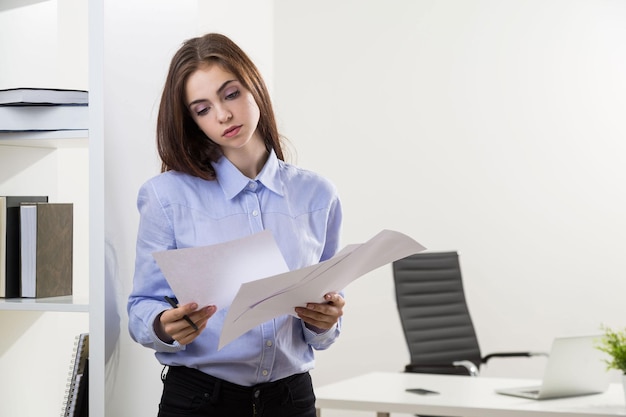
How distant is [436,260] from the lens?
15.0ft

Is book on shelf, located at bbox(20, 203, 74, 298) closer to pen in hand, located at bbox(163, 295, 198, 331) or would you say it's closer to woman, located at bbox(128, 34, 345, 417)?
woman, located at bbox(128, 34, 345, 417)

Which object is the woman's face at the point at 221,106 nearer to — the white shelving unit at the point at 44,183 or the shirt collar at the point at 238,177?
the shirt collar at the point at 238,177

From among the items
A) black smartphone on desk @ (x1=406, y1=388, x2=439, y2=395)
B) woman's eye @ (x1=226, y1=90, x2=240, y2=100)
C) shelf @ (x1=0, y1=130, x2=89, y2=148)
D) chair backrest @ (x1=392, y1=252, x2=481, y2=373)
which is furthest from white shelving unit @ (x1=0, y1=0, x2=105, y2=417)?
chair backrest @ (x1=392, y1=252, x2=481, y2=373)

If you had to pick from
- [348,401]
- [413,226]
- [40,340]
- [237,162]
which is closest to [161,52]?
[237,162]

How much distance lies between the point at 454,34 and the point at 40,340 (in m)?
3.64

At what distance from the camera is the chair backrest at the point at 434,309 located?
4.36 m

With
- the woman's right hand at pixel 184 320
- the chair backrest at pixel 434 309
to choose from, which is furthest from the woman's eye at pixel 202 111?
the chair backrest at pixel 434 309

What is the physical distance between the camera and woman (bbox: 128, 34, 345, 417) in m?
1.60

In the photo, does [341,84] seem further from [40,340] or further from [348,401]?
[40,340]

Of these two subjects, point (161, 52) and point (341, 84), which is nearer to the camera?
point (161, 52)

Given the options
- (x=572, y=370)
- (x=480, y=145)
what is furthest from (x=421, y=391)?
(x=480, y=145)

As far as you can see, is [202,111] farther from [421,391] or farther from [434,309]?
[434,309]

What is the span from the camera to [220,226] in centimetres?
166

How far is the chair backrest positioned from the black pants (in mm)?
2720
